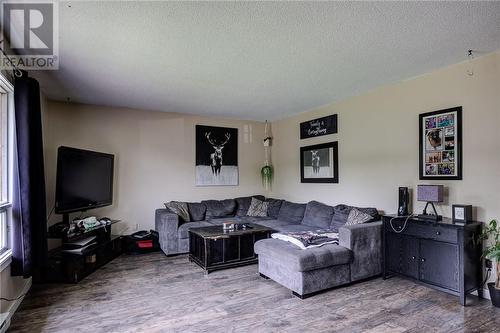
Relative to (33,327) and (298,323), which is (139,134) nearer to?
(33,327)

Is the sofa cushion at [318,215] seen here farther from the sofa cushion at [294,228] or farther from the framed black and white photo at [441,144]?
the framed black and white photo at [441,144]

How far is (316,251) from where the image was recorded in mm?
3061

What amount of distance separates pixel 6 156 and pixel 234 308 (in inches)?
104

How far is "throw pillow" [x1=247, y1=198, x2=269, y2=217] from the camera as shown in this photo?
18.4 ft

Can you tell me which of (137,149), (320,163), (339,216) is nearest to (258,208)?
(320,163)

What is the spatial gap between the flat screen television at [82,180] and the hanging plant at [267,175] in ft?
9.77

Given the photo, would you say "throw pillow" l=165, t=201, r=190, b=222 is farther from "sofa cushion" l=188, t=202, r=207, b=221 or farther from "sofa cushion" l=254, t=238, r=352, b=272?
"sofa cushion" l=254, t=238, r=352, b=272

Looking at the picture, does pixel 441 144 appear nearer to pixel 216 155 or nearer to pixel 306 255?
pixel 306 255

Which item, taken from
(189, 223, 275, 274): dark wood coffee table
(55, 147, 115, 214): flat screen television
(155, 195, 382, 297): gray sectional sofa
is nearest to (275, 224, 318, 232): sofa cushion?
(155, 195, 382, 297): gray sectional sofa

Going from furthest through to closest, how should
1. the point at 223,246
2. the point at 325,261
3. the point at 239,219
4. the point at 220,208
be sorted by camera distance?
the point at 220,208 < the point at 239,219 < the point at 223,246 < the point at 325,261

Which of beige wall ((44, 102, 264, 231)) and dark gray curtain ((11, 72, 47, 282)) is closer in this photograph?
dark gray curtain ((11, 72, 47, 282))

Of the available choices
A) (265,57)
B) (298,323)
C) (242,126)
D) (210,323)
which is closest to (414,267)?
(298,323)

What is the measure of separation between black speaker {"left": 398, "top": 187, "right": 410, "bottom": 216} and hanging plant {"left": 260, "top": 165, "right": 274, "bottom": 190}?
3.08 m

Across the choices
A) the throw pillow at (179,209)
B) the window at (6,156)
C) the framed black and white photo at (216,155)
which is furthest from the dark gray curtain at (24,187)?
the framed black and white photo at (216,155)
